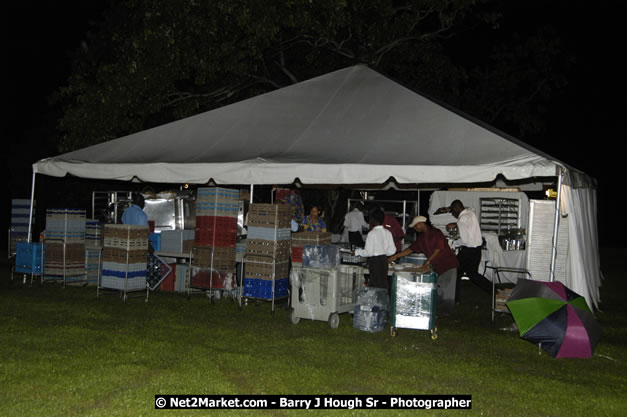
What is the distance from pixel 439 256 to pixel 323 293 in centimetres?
188

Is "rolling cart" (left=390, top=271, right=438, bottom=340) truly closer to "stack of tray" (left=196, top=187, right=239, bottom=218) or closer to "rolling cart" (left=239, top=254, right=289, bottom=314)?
"rolling cart" (left=239, top=254, right=289, bottom=314)

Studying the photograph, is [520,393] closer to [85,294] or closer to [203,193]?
[203,193]

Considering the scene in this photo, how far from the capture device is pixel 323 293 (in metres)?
8.59

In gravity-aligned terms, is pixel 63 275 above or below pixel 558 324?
below

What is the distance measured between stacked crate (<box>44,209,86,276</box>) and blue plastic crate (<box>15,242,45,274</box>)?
22cm

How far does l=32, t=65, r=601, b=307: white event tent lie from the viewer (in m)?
8.63

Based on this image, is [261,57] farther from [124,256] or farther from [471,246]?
[471,246]

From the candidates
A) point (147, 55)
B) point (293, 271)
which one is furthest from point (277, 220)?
point (147, 55)

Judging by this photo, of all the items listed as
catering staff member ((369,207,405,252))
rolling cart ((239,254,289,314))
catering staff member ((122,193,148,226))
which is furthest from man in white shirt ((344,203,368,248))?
catering staff member ((122,193,148,226))

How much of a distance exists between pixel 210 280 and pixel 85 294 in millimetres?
2508

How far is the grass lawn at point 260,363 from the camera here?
5395 millimetres

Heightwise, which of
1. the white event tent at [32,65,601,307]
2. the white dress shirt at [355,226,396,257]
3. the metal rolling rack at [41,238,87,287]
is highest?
the white event tent at [32,65,601,307]

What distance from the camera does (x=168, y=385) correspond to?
5656mm

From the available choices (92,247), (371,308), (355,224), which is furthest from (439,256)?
(355,224)
